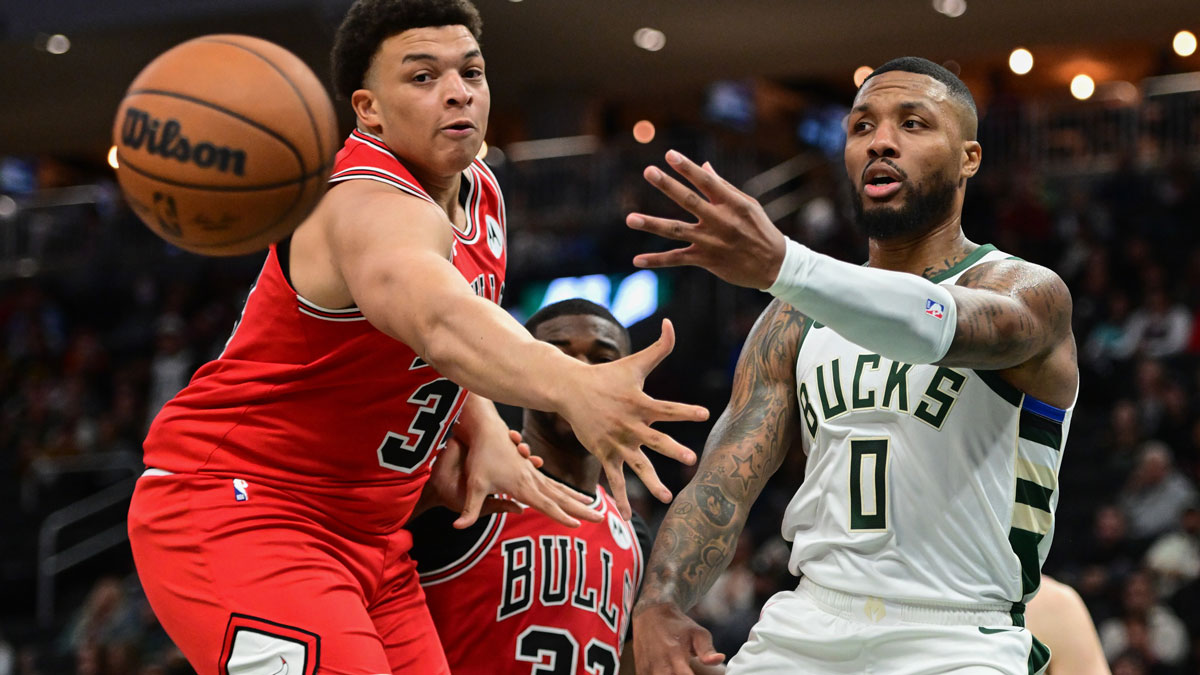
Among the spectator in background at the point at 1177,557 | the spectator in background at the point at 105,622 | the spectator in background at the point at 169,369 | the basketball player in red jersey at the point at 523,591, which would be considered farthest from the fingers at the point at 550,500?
the spectator in background at the point at 169,369

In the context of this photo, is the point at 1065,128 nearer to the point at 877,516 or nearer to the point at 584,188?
the point at 584,188

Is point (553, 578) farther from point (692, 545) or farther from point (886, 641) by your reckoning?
point (886, 641)

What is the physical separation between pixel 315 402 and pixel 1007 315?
1861 mm

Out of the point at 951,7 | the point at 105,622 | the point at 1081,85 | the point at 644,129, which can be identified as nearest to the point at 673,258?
the point at 105,622

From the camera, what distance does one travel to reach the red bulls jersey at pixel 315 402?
3791mm

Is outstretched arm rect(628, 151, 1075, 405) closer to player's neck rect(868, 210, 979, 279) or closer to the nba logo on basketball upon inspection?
the nba logo on basketball

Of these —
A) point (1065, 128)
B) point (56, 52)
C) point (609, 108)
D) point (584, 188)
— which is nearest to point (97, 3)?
point (56, 52)

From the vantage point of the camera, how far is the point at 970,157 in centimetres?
425

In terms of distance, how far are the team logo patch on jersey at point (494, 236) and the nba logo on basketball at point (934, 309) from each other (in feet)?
4.73

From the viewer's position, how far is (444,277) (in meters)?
3.22

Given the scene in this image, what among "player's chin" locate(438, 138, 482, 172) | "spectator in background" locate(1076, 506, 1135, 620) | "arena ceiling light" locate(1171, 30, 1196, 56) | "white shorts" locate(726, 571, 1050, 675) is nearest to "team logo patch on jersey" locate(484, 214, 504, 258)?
"player's chin" locate(438, 138, 482, 172)

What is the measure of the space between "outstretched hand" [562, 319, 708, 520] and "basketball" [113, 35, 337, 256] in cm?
103

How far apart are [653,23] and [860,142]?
16.1 meters

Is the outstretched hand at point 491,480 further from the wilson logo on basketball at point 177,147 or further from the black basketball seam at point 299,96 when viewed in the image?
the wilson logo on basketball at point 177,147
